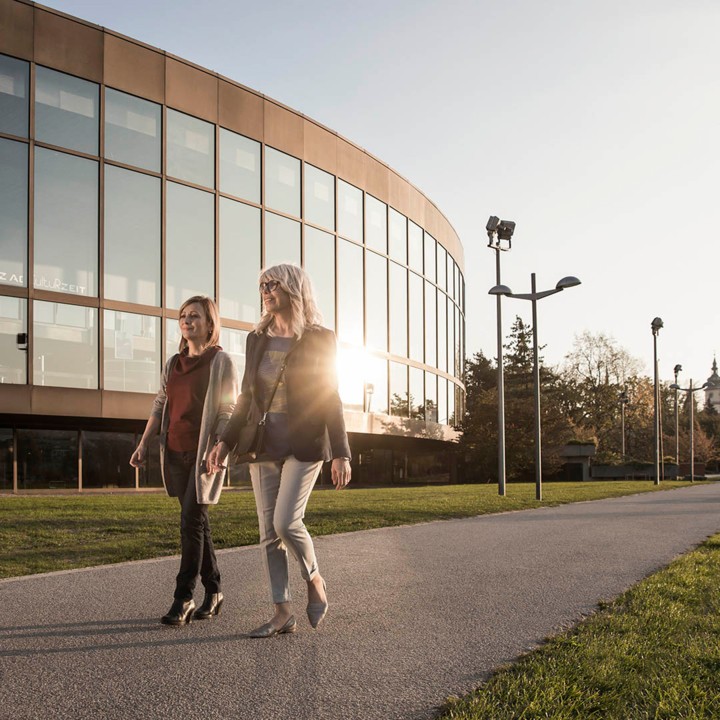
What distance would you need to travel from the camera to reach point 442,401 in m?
39.4

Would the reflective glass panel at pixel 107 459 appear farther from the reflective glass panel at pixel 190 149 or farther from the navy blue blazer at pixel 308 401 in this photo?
the navy blue blazer at pixel 308 401

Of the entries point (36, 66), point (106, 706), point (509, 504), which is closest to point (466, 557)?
point (106, 706)

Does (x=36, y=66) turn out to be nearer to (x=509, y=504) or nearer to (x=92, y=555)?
(x=509, y=504)

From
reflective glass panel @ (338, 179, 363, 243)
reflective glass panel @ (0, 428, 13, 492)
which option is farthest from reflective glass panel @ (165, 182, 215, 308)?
reflective glass panel @ (338, 179, 363, 243)

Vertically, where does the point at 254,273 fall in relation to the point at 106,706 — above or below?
above

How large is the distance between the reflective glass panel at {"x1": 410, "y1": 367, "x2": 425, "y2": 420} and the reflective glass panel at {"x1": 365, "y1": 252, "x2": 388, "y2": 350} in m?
2.69

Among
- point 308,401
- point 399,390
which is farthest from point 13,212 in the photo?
point 308,401

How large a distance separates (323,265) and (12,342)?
12.1 meters

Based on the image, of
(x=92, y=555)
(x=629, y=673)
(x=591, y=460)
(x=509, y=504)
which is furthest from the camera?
(x=591, y=460)

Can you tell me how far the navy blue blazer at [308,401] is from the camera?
473cm

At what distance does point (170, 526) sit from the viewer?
10539 millimetres

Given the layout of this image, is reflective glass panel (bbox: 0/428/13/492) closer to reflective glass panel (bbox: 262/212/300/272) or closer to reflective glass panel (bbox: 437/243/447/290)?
reflective glass panel (bbox: 262/212/300/272)

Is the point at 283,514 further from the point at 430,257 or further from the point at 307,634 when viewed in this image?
the point at 430,257

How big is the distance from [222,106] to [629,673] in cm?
2569
